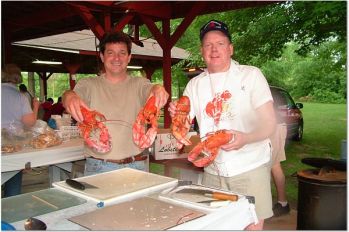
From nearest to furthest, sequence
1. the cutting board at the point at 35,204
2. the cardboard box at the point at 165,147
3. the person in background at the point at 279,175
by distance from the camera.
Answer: the cutting board at the point at 35,204 → the cardboard box at the point at 165,147 → the person in background at the point at 279,175

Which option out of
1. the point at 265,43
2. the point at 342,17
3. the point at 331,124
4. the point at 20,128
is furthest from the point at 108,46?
the point at 331,124

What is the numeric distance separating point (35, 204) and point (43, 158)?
2.54 meters

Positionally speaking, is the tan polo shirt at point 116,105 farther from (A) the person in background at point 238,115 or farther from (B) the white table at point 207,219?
(B) the white table at point 207,219

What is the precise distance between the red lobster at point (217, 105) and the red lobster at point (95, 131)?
2.90 ft

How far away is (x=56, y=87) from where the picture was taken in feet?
160

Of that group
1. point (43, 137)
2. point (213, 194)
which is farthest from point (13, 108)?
point (213, 194)

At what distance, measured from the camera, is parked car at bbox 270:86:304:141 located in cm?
1091

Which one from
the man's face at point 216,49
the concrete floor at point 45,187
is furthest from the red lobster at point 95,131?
the concrete floor at point 45,187

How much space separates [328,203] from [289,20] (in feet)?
16.8

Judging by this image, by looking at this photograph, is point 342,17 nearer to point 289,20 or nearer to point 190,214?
point 289,20

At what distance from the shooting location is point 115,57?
10.1 feet

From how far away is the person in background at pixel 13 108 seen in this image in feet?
14.7

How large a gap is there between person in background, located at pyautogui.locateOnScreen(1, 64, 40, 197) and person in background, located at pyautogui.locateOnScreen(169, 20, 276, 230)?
2867 mm

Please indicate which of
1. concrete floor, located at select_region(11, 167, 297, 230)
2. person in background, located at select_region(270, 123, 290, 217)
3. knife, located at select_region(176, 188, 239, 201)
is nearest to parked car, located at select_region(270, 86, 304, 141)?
person in background, located at select_region(270, 123, 290, 217)
